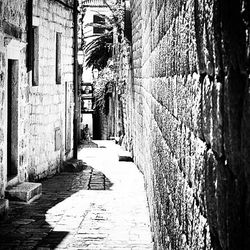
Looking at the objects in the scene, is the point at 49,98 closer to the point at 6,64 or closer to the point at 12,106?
the point at 12,106

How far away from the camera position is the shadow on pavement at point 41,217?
23.3 ft

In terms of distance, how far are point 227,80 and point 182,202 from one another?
50.3 inches

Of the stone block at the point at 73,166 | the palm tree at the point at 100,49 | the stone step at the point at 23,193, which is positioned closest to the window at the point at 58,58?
the stone block at the point at 73,166

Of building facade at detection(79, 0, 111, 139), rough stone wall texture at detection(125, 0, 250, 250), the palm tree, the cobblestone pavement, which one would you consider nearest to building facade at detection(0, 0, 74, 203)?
the cobblestone pavement

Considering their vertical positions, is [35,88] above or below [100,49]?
below

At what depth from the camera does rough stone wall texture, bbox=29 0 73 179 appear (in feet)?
39.8

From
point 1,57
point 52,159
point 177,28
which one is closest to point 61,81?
point 52,159

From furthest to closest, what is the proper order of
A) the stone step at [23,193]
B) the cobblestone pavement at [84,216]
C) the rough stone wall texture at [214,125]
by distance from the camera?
1. the stone step at [23,193]
2. the cobblestone pavement at [84,216]
3. the rough stone wall texture at [214,125]

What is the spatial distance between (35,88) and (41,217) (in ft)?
13.3

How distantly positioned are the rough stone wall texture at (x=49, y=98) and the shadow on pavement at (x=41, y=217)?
55 cm

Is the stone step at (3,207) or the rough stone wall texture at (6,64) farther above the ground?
the rough stone wall texture at (6,64)

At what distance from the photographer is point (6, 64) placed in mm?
9203

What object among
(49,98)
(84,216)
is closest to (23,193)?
(84,216)

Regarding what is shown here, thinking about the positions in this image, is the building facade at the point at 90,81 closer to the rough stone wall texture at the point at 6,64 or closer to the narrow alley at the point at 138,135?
the narrow alley at the point at 138,135
